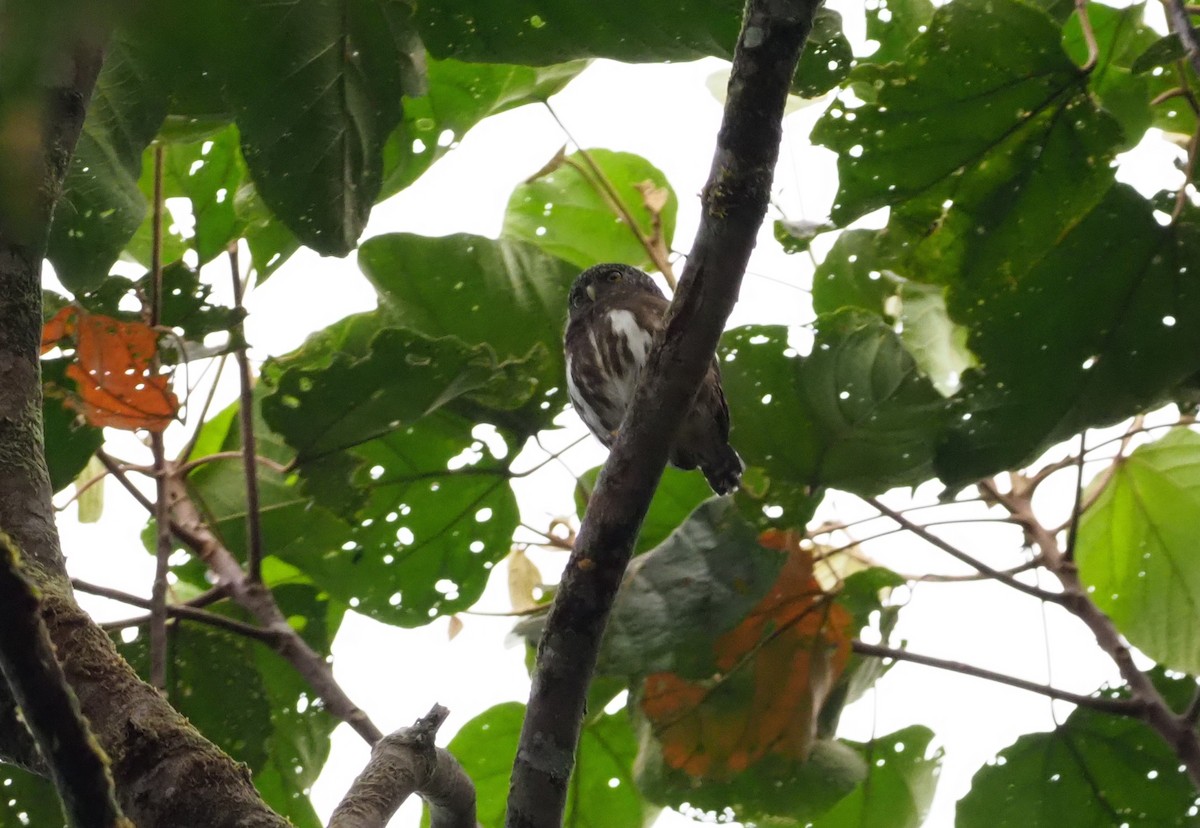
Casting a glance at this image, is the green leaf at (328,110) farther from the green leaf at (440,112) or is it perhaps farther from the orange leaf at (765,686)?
the orange leaf at (765,686)

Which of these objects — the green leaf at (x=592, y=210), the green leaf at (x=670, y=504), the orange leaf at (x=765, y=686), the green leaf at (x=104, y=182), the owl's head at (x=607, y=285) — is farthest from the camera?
the owl's head at (x=607, y=285)

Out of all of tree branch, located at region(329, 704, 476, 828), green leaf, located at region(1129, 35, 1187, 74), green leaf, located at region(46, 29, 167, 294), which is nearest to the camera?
tree branch, located at region(329, 704, 476, 828)

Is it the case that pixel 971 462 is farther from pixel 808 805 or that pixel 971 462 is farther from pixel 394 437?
pixel 394 437

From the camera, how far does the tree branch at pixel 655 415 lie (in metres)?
1.27

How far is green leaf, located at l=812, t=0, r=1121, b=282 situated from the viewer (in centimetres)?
169

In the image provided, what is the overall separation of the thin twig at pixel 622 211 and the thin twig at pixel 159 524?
862mm

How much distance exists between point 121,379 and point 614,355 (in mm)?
1487

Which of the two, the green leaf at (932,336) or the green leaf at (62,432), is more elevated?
the green leaf at (932,336)

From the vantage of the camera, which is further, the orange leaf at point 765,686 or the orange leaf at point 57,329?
the orange leaf at point 765,686

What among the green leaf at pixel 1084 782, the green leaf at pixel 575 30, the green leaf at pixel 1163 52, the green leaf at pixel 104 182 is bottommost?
the green leaf at pixel 1084 782

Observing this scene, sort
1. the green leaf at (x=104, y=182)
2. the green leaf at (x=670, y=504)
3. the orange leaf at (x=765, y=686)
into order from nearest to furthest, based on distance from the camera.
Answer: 1. the green leaf at (x=104, y=182)
2. the orange leaf at (x=765, y=686)
3. the green leaf at (x=670, y=504)

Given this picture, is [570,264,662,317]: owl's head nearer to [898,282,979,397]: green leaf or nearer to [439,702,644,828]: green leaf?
[898,282,979,397]: green leaf

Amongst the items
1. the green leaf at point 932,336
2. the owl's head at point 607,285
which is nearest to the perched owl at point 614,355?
the owl's head at point 607,285

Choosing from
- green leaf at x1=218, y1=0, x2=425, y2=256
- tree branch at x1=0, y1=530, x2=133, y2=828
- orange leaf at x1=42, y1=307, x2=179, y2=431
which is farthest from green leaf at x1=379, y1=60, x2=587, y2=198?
tree branch at x1=0, y1=530, x2=133, y2=828
